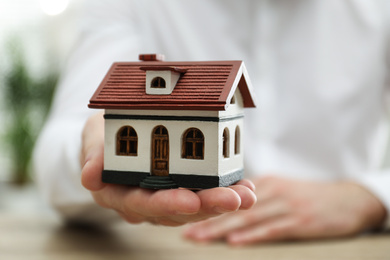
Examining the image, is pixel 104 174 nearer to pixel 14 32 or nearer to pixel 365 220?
pixel 365 220

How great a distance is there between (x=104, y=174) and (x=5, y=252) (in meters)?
0.40

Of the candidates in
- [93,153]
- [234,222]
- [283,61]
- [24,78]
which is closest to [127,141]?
[93,153]

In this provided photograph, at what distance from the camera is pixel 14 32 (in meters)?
2.07

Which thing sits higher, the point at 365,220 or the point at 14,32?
the point at 14,32

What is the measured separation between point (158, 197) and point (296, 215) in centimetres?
49

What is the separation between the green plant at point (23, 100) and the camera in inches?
79.5

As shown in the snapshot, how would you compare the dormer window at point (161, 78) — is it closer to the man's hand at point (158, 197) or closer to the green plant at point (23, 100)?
the man's hand at point (158, 197)

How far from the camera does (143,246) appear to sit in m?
0.77

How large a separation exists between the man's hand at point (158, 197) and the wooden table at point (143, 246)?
0.23 metres

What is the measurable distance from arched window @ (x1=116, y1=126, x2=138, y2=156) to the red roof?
36 millimetres

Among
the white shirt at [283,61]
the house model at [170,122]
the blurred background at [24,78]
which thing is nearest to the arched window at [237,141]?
the house model at [170,122]

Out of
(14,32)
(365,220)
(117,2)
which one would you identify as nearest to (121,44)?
(117,2)

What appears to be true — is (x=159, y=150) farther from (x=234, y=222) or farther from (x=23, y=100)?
(x=23, y=100)

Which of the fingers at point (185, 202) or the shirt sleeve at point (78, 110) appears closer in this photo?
the fingers at point (185, 202)
